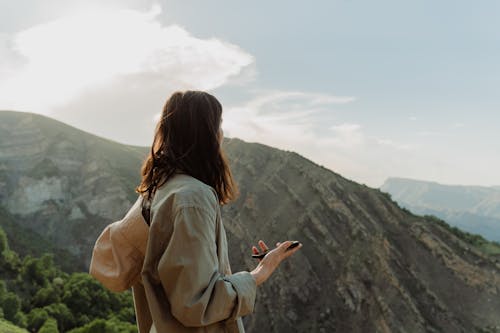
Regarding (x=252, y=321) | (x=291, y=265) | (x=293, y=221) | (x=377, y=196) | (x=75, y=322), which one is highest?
(x=377, y=196)

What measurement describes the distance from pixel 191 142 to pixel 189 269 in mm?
813

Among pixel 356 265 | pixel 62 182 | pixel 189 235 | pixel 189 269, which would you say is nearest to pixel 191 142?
pixel 189 235

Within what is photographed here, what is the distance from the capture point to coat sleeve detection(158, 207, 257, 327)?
213 centimetres

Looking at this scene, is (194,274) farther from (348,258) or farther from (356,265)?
(348,258)

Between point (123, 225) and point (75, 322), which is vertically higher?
point (123, 225)

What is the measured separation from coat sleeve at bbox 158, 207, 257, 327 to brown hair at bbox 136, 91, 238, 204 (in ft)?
1.33

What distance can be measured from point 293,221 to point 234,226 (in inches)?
244

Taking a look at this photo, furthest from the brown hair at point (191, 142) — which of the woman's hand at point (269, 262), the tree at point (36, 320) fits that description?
the tree at point (36, 320)

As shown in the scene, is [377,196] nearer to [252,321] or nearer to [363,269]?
[363,269]

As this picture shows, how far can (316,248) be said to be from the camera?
3406 centimetres

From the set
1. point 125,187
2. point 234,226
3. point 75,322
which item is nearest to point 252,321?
point 234,226

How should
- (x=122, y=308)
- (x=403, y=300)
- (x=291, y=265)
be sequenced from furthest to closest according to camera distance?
1. (x=122, y=308)
2. (x=291, y=265)
3. (x=403, y=300)

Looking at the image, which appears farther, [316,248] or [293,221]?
[293,221]

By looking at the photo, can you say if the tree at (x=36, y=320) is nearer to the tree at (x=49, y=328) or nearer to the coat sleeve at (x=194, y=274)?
the tree at (x=49, y=328)
